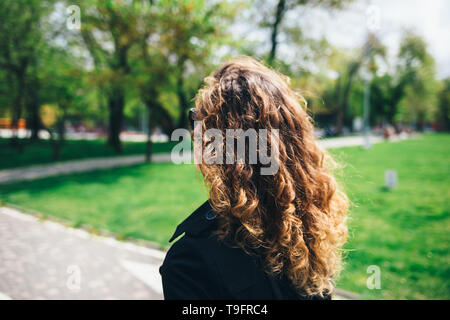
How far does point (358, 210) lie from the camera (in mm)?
6766

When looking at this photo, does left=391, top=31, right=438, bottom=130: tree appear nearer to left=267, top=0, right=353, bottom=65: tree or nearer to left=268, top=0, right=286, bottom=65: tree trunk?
left=267, top=0, right=353, bottom=65: tree

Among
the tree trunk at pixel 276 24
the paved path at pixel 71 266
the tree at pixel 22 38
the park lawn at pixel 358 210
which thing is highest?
the tree trunk at pixel 276 24

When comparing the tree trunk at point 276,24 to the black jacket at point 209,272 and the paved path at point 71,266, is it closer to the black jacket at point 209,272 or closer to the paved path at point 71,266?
A: the paved path at point 71,266

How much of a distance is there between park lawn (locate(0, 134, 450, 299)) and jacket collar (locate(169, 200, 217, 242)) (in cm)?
21

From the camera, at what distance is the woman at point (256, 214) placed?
1129 mm

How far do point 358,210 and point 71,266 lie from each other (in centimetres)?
554

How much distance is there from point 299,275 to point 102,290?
3236 mm

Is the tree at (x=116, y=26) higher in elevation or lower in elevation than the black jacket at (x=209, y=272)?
higher

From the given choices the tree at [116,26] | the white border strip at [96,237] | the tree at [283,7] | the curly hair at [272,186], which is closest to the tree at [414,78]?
the tree at [283,7]

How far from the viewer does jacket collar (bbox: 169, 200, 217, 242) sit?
3.90ft

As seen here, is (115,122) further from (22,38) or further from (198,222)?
(198,222)

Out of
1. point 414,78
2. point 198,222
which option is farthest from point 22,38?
point 414,78
